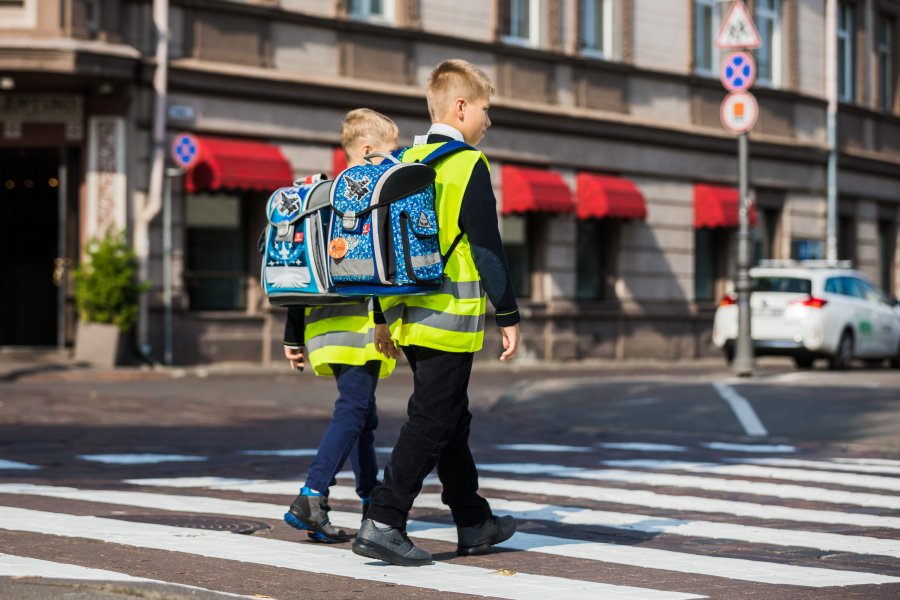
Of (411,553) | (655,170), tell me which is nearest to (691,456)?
(411,553)

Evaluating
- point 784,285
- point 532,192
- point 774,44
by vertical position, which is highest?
point 774,44

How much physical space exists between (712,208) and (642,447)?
20004mm

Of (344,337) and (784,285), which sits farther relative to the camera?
(784,285)

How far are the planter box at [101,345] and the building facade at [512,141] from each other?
0.69 m

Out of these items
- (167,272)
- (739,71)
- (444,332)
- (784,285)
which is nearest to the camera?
(444,332)

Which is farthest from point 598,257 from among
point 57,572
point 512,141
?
point 57,572

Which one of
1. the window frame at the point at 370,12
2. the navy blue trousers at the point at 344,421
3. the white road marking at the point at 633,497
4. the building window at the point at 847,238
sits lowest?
the white road marking at the point at 633,497

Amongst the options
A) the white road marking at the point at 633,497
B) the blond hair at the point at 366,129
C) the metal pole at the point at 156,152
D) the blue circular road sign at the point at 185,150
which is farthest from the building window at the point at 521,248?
the blond hair at the point at 366,129

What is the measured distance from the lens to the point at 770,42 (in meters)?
34.3

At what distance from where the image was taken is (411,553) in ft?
19.5

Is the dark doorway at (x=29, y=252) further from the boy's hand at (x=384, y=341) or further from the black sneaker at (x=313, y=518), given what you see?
the boy's hand at (x=384, y=341)

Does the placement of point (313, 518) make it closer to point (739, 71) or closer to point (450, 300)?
point (450, 300)

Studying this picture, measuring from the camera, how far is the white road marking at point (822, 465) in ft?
33.2

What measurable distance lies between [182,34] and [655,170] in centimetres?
1071
